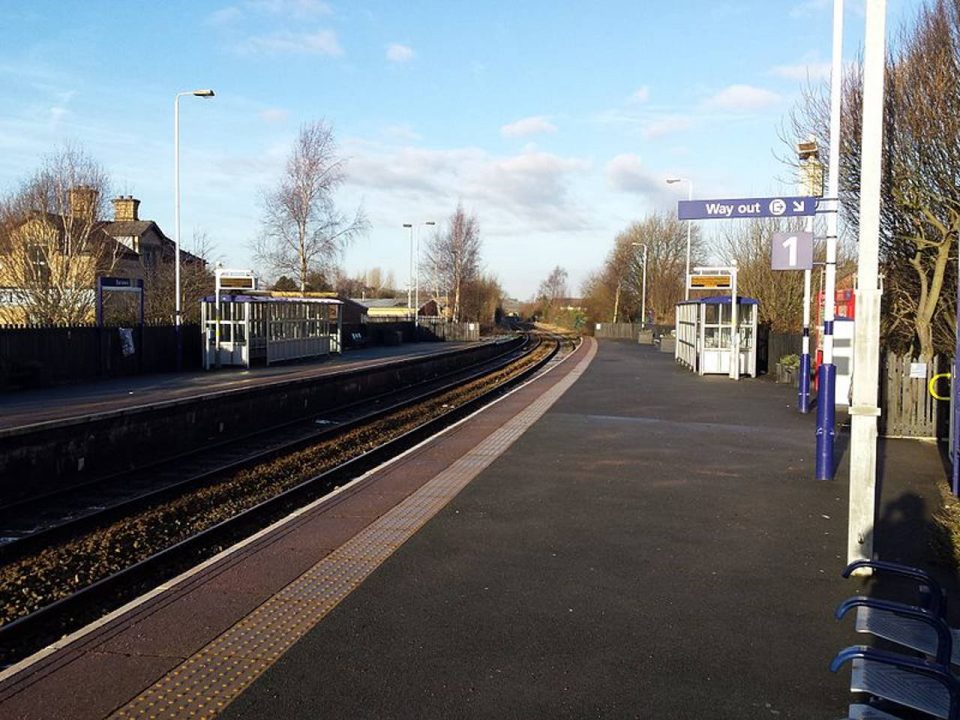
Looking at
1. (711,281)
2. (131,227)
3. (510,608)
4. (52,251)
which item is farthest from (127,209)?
(510,608)

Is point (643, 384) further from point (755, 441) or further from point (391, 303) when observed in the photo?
point (391, 303)

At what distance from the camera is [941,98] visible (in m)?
12.8

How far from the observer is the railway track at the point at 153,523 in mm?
6254

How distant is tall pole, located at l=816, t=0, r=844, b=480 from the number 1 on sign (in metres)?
0.43

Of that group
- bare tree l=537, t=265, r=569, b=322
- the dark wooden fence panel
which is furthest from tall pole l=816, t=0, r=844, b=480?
bare tree l=537, t=265, r=569, b=322

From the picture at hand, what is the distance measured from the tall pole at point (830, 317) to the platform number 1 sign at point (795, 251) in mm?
328

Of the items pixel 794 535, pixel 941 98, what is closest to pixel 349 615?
pixel 794 535

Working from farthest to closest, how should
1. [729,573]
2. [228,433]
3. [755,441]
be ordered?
[228,433]
[755,441]
[729,573]

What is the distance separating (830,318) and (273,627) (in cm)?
892

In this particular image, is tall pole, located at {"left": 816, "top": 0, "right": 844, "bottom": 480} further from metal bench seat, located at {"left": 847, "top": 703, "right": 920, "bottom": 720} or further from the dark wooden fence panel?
the dark wooden fence panel

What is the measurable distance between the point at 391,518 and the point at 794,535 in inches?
139

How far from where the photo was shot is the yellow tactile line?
13.1 ft

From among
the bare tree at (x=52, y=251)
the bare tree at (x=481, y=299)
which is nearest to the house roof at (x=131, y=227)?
the bare tree at (x=52, y=251)

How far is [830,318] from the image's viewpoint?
1123 centimetres
